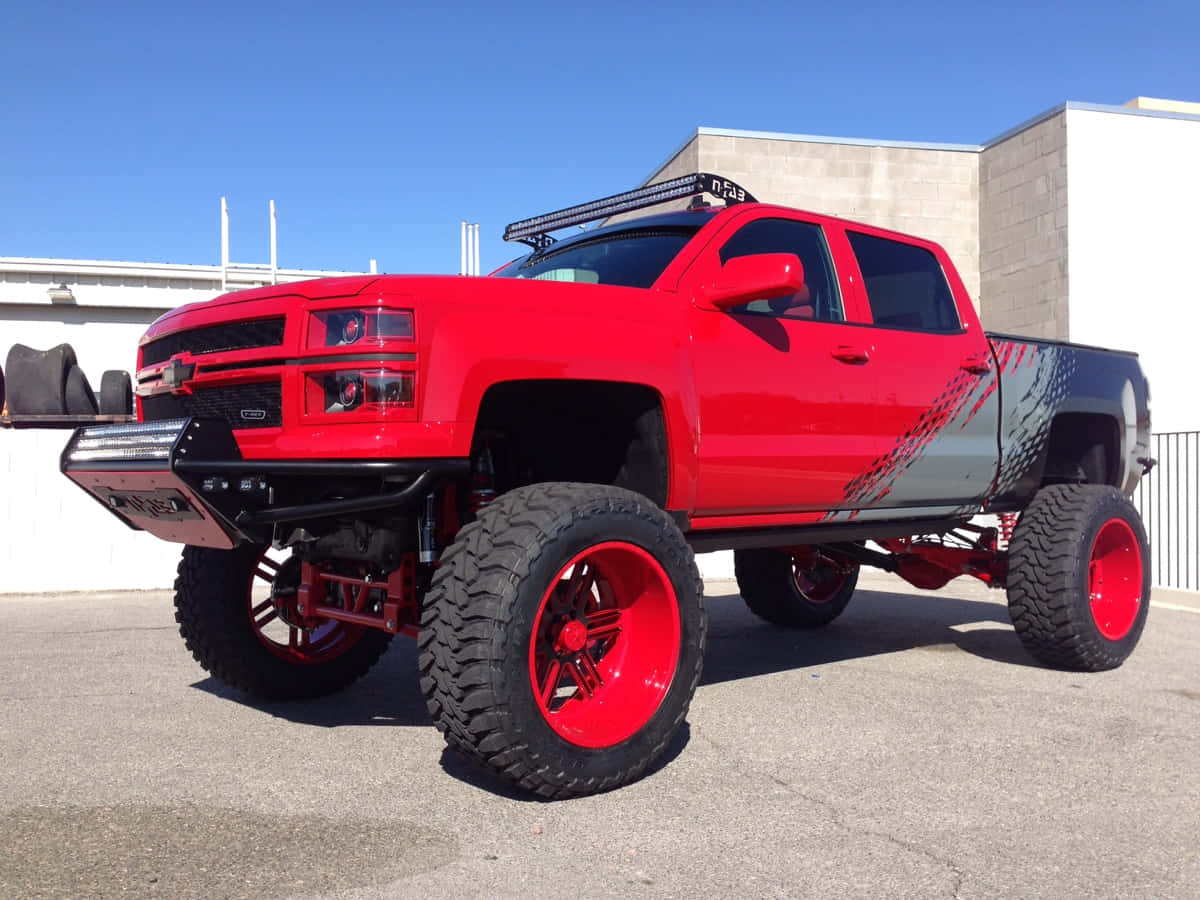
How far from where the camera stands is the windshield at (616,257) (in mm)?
4562

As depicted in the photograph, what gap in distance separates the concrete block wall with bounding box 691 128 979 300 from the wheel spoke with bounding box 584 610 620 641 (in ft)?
43.1

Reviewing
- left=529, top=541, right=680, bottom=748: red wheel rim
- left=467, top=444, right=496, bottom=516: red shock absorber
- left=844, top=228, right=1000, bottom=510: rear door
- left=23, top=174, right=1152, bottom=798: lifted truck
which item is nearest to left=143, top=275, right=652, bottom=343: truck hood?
left=23, top=174, right=1152, bottom=798: lifted truck

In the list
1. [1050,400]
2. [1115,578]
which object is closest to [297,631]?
[1050,400]

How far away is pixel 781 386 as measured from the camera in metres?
4.51

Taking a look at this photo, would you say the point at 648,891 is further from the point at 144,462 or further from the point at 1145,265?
the point at 1145,265

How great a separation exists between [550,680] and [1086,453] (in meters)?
4.30

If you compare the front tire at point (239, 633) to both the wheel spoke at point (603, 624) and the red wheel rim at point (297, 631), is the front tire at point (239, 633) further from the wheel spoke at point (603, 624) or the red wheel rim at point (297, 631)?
the wheel spoke at point (603, 624)

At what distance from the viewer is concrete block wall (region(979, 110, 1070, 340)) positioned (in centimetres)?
1598

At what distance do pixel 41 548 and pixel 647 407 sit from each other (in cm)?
705

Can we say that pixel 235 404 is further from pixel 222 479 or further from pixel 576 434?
pixel 576 434

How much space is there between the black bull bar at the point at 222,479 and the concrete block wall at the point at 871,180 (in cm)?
1355

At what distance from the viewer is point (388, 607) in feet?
13.1

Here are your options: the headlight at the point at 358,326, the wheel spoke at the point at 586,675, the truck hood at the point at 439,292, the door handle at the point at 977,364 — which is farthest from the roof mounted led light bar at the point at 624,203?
the wheel spoke at the point at 586,675

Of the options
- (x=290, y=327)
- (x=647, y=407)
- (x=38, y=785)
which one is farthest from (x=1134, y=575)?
(x=38, y=785)
